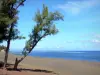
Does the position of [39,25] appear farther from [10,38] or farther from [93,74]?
[93,74]

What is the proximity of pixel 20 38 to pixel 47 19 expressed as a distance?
134 inches

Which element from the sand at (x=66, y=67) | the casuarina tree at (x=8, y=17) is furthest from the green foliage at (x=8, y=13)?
the sand at (x=66, y=67)

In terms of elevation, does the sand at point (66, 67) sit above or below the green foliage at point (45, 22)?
below

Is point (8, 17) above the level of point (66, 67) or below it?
above

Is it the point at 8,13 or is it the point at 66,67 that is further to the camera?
the point at 66,67

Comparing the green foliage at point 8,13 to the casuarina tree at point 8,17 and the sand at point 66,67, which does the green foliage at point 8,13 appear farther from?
the sand at point 66,67

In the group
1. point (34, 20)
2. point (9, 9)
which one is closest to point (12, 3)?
point (9, 9)

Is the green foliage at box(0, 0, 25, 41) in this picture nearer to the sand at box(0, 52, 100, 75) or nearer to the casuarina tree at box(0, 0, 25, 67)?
the casuarina tree at box(0, 0, 25, 67)

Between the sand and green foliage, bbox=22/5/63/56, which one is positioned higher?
green foliage, bbox=22/5/63/56

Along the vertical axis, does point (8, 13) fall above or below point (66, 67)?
above

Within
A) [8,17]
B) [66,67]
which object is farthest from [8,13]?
[66,67]

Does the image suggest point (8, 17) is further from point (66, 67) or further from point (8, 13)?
point (66, 67)

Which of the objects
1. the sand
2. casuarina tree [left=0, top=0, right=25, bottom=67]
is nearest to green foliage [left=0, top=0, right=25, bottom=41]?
casuarina tree [left=0, top=0, right=25, bottom=67]

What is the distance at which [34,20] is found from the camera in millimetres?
29156
